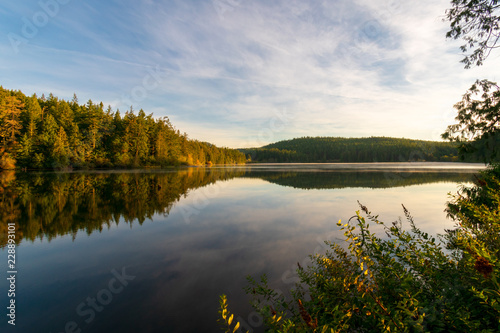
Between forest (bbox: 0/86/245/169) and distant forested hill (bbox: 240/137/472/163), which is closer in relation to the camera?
forest (bbox: 0/86/245/169)

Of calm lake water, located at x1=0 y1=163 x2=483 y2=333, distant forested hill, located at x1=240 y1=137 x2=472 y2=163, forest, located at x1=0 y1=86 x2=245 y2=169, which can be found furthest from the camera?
distant forested hill, located at x1=240 y1=137 x2=472 y2=163

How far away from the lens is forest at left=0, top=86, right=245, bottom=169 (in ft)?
179

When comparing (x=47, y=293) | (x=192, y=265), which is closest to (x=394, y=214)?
(x=192, y=265)

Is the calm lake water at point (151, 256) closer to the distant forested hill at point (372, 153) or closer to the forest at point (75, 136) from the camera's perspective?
the forest at point (75, 136)

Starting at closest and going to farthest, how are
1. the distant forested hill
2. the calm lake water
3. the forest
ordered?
1. the calm lake water
2. the forest
3. the distant forested hill

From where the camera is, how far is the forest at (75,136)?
2149 inches

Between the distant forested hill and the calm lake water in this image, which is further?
the distant forested hill

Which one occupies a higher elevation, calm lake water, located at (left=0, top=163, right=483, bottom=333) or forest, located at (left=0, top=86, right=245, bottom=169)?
forest, located at (left=0, top=86, right=245, bottom=169)

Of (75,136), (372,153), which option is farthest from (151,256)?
(372,153)

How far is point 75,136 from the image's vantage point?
6450cm

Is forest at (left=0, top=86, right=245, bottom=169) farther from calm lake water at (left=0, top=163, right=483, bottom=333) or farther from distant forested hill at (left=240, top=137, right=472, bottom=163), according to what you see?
distant forested hill at (left=240, top=137, right=472, bottom=163)

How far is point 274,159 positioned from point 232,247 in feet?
623

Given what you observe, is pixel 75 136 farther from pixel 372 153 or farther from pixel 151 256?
pixel 372 153

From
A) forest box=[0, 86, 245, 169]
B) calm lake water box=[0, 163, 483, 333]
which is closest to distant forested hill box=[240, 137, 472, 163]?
forest box=[0, 86, 245, 169]
